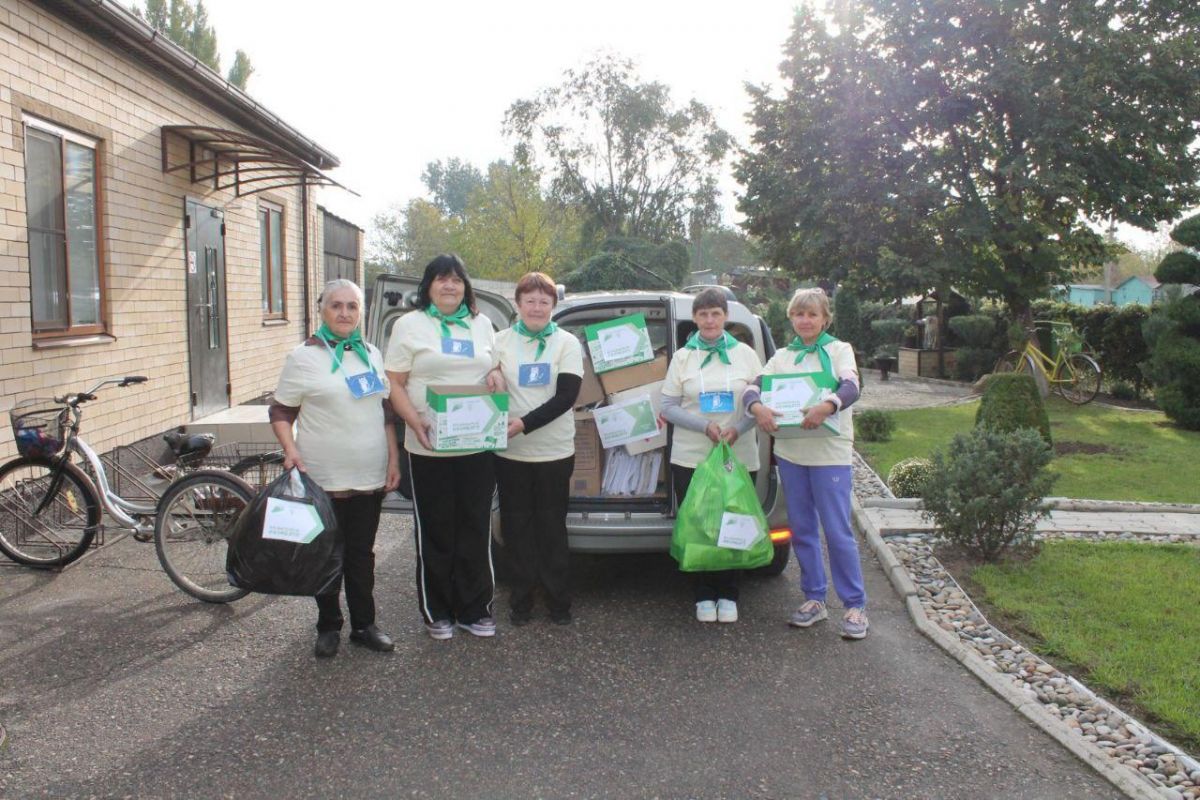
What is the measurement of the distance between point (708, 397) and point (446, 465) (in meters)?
1.37

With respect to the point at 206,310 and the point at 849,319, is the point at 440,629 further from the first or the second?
the point at 849,319

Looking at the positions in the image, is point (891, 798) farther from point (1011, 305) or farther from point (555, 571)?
point (1011, 305)

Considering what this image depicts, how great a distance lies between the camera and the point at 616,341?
17.0ft

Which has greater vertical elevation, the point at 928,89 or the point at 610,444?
the point at 928,89

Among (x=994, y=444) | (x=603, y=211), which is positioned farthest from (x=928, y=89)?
(x=603, y=211)

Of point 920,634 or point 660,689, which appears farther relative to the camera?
point 920,634

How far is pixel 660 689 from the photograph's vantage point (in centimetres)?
414

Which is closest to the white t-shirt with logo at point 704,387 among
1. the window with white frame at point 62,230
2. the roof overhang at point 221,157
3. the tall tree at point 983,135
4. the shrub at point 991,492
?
the shrub at point 991,492

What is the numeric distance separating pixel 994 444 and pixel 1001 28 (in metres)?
12.3

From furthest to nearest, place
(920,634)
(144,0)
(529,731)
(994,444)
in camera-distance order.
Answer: (144,0) → (994,444) → (920,634) → (529,731)

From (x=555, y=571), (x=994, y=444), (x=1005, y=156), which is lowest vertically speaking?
(x=555, y=571)

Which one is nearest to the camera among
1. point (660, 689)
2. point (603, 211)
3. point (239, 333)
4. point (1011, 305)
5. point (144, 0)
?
point (660, 689)

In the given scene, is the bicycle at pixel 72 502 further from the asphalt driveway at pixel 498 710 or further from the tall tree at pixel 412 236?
the tall tree at pixel 412 236

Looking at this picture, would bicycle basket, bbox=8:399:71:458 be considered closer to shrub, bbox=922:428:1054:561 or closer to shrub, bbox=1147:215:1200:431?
shrub, bbox=922:428:1054:561
